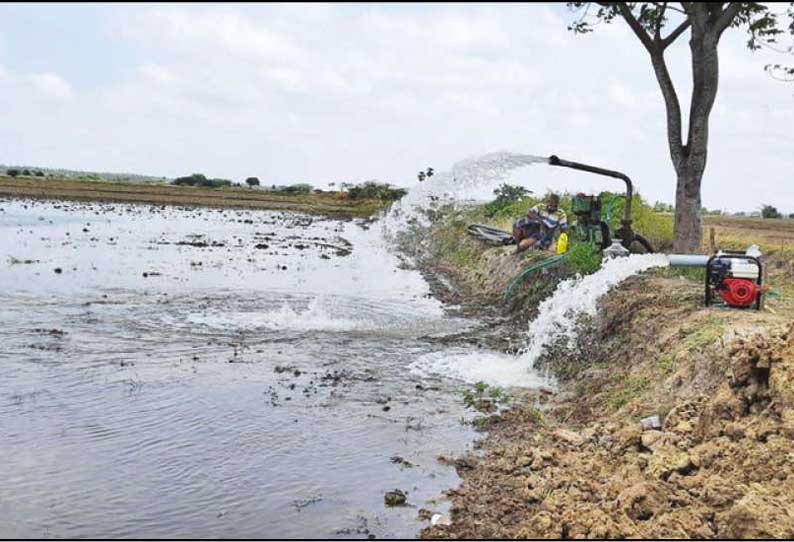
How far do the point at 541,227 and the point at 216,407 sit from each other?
11.1 meters

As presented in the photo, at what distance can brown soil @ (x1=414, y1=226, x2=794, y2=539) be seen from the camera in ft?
17.9

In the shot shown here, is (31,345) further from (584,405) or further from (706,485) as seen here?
(706,485)

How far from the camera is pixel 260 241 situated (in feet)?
107

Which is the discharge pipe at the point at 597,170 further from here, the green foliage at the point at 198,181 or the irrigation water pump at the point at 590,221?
the green foliage at the point at 198,181

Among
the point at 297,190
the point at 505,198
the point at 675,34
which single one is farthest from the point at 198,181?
the point at 675,34

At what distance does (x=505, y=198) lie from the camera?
29938 millimetres

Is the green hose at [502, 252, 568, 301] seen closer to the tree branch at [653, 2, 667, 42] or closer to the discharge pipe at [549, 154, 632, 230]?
the discharge pipe at [549, 154, 632, 230]

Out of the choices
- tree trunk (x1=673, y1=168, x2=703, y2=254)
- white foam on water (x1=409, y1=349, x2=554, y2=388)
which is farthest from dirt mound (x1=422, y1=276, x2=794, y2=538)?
tree trunk (x1=673, y1=168, x2=703, y2=254)

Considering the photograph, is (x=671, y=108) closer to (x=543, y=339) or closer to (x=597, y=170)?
(x=597, y=170)

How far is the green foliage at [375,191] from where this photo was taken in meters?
61.4

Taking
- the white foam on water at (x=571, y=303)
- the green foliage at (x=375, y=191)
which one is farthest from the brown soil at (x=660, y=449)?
the green foliage at (x=375, y=191)

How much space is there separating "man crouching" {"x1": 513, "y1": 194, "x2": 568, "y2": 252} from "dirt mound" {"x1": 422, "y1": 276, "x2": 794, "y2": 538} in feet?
27.9

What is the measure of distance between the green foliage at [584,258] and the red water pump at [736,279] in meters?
4.37

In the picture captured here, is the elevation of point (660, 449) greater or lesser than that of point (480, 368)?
greater
